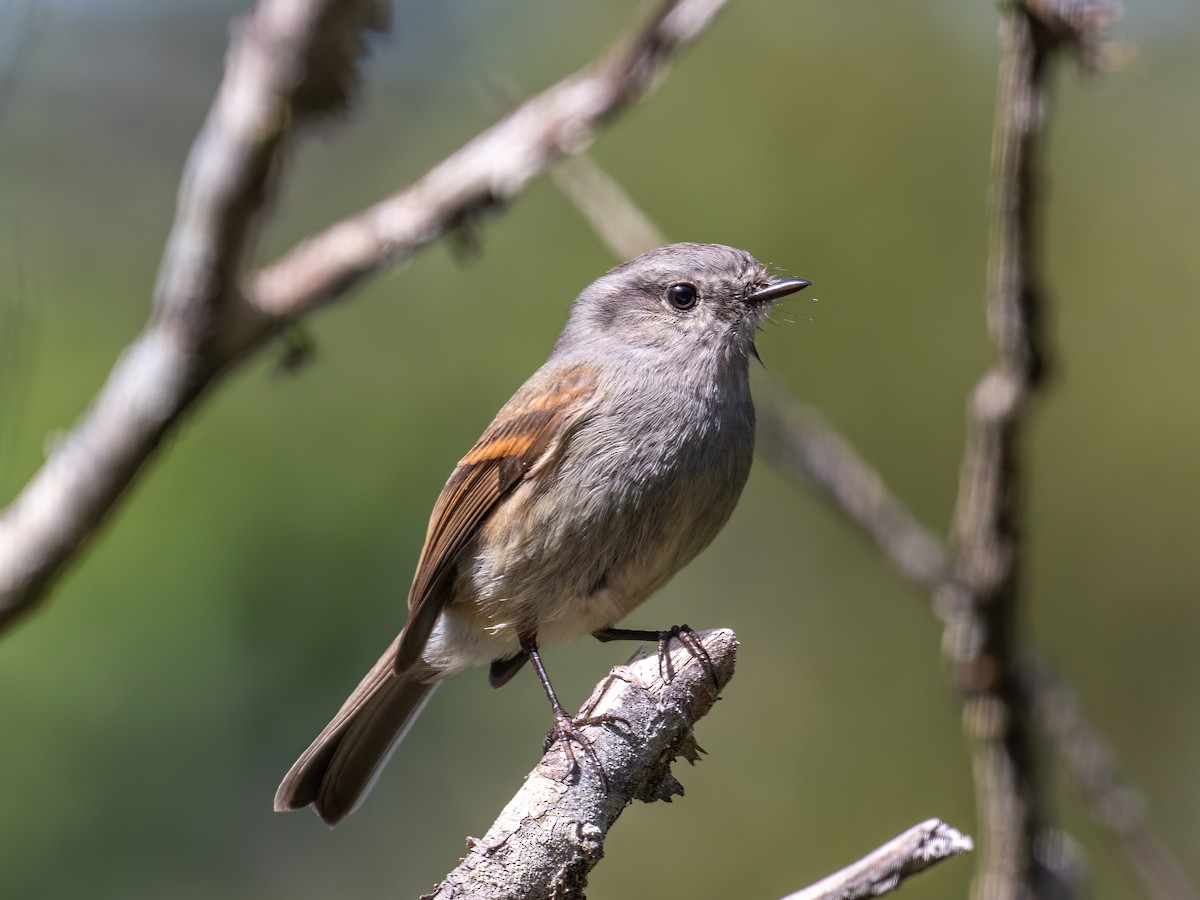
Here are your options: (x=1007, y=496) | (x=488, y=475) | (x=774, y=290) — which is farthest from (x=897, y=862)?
(x=774, y=290)

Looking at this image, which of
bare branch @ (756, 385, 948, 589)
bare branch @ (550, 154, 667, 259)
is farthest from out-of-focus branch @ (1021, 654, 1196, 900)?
bare branch @ (550, 154, 667, 259)

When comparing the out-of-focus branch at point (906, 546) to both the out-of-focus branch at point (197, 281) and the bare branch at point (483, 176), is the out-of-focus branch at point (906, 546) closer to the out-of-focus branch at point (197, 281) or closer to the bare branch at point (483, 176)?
the bare branch at point (483, 176)

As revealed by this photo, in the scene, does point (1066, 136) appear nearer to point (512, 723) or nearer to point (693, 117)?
point (693, 117)

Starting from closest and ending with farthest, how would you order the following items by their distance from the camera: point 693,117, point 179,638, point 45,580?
point 45,580 < point 179,638 < point 693,117

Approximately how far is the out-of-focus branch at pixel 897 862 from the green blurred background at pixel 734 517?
379 cm

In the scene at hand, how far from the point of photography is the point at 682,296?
4.41m

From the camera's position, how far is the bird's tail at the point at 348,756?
418 centimetres

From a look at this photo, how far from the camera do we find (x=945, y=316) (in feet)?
23.3

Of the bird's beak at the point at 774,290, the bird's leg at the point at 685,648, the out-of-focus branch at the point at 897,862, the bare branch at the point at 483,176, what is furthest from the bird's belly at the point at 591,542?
the out-of-focus branch at the point at 897,862

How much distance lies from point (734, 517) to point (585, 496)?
3.43m

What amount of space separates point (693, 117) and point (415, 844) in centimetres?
447

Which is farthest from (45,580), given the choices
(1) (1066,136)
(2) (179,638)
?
(1) (1066,136)

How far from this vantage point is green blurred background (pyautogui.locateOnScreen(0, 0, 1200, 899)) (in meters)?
5.96

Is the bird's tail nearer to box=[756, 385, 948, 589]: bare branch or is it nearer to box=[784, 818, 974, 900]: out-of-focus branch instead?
box=[756, 385, 948, 589]: bare branch
